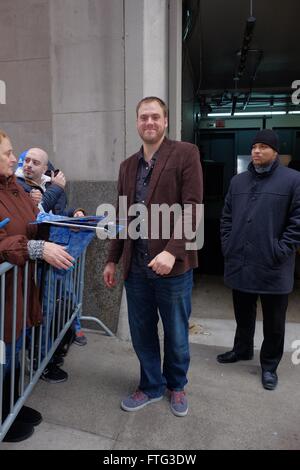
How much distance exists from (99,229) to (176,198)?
467 millimetres

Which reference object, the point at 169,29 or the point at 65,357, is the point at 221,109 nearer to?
the point at 169,29

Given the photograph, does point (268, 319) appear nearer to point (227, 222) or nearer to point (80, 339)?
point (227, 222)

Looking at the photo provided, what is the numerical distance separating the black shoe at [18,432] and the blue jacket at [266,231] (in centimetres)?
165

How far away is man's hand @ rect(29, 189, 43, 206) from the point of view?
255cm

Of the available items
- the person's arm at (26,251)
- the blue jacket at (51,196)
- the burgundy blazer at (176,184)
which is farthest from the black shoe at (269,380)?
the blue jacket at (51,196)

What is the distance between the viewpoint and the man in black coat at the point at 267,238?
2539 mm

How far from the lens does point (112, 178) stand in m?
3.35

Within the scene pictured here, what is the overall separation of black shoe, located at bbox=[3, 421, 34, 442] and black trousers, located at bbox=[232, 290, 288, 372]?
1.65 metres

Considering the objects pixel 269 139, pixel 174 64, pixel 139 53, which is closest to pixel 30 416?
pixel 269 139

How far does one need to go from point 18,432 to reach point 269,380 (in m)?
1.67

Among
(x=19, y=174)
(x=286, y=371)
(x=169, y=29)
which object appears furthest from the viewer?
(x=169, y=29)

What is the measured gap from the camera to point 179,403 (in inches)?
90.1

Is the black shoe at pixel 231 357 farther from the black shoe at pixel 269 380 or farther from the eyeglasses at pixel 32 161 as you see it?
the eyeglasses at pixel 32 161
